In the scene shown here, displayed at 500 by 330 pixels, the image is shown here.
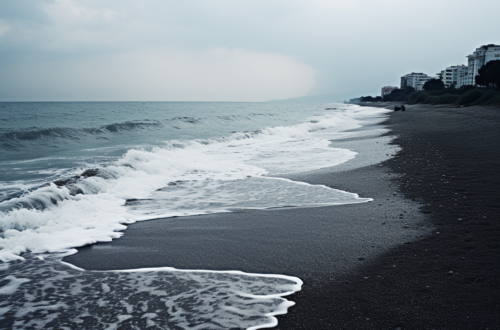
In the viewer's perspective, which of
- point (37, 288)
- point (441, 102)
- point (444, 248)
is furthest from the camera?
point (441, 102)

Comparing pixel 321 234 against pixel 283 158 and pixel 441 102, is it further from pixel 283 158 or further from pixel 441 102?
pixel 441 102

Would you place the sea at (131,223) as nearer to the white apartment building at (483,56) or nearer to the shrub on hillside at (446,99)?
the shrub on hillside at (446,99)

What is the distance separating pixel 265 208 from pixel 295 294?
3238mm

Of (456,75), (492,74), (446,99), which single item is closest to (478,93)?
(446,99)

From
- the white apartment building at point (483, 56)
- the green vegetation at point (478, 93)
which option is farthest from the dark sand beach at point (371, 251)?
the white apartment building at point (483, 56)

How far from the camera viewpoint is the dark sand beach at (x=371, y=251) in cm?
273

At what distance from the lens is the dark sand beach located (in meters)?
2.73

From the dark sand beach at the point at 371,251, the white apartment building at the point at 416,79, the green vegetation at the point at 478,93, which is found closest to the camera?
the dark sand beach at the point at 371,251

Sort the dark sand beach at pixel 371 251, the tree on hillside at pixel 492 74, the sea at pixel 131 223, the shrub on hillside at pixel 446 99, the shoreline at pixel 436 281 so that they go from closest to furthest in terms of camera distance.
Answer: the shoreline at pixel 436 281 → the dark sand beach at pixel 371 251 → the sea at pixel 131 223 → the shrub on hillside at pixel 446 99 → the tree on hillside at pixel 492 74

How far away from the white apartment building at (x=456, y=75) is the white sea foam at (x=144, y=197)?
12811 centimetres

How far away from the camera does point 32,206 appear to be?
631cm

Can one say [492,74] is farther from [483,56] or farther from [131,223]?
[131,223]

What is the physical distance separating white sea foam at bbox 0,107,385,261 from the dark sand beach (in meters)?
0.55

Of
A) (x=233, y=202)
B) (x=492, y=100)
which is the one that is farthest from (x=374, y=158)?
(x=492, y=100)
